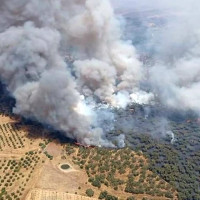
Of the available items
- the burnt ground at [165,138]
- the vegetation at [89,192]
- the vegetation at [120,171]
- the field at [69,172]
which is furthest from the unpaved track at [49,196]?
the burnt ground at [165,138]

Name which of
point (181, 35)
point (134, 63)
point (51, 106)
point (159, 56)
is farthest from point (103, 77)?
point (159, 56)

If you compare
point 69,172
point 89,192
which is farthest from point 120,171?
point 69,172

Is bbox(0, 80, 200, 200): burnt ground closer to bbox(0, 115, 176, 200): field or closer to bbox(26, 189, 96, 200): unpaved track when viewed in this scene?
bbox(0, 115, 176, 200): field

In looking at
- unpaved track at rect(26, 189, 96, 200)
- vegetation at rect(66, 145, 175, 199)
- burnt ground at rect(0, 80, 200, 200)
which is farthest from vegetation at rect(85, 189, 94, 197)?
burnt ground at rect(0, 80, 200, 200)

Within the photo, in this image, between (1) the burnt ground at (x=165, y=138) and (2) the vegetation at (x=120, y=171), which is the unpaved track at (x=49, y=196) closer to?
(2) the vegetation at (x=120, y=171)

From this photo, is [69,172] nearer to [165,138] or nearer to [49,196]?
[49,196]

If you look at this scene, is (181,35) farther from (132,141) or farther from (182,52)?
(132,141)

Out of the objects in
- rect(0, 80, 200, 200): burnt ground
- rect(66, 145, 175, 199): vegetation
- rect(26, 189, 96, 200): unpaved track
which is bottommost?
rect(0, 80, 200, 200): burnt ground

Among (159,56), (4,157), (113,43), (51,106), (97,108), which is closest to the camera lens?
(4,157)
